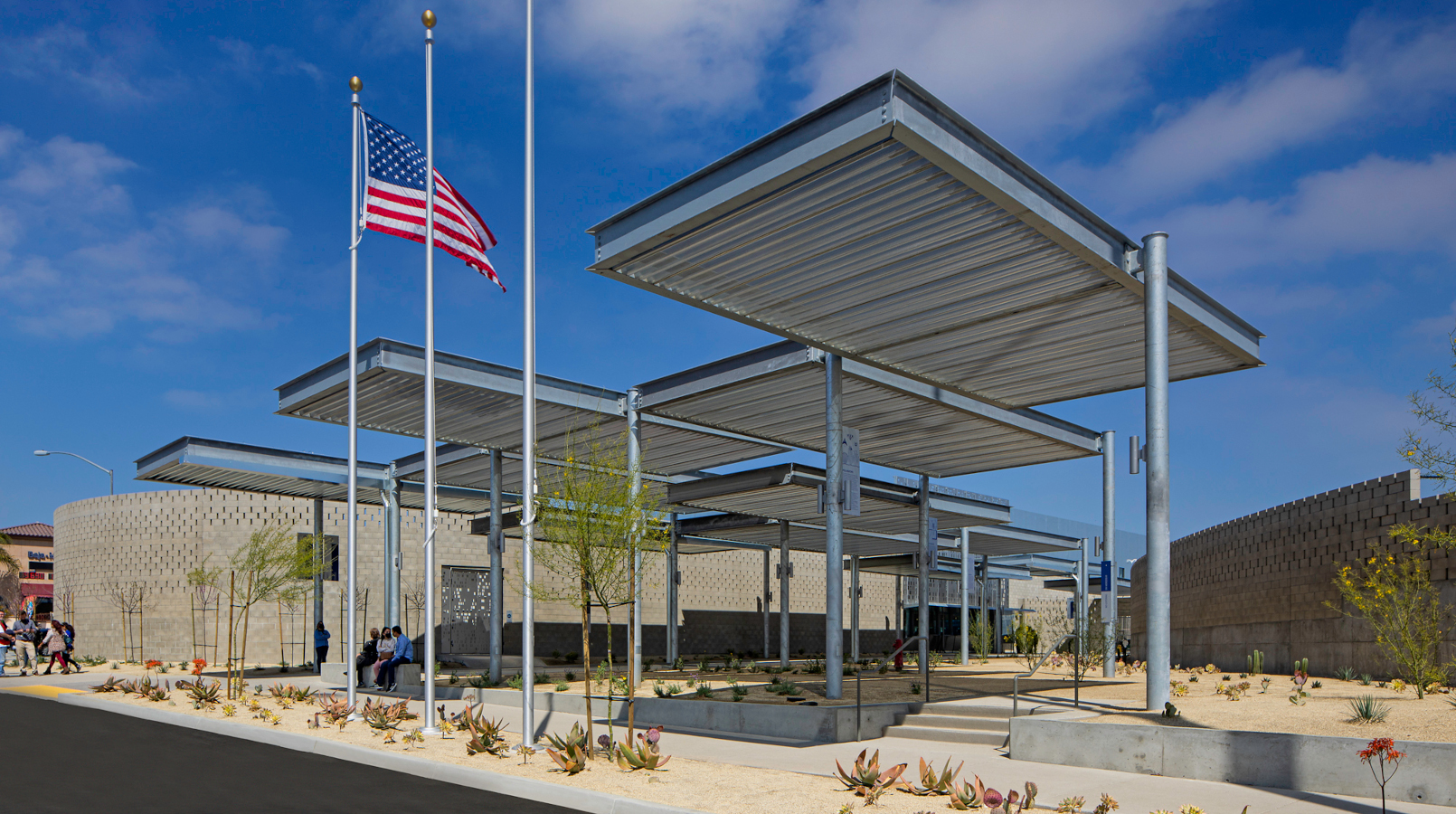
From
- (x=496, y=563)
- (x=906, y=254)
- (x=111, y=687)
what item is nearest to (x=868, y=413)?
(x=906, y=254)

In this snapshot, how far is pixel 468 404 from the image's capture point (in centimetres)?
2011

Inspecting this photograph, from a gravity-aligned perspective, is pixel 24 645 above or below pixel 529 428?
below

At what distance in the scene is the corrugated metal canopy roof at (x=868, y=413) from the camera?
17.7m

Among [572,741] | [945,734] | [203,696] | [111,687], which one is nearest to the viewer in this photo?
[572,741]

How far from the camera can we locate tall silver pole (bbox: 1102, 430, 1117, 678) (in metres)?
20.8

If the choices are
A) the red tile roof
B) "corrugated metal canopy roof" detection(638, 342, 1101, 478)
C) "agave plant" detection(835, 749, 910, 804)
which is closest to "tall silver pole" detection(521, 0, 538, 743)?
"agave plant" detection(835, 749, 910, 804)

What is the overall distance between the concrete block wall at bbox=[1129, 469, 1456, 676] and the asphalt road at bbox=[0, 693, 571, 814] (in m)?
16.8

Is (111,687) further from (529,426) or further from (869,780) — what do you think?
(869,780)

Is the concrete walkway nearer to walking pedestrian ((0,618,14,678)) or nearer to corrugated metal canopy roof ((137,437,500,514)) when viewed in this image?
corrugated metal canopy roof ((137,437,500,514))

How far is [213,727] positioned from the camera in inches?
622

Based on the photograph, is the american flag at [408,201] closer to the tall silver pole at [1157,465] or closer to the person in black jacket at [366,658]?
the tall silver pole at [1157,465]

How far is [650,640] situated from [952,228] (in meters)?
33.5

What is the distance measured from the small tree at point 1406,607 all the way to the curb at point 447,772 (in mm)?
9906

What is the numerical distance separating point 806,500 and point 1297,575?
464 inches
